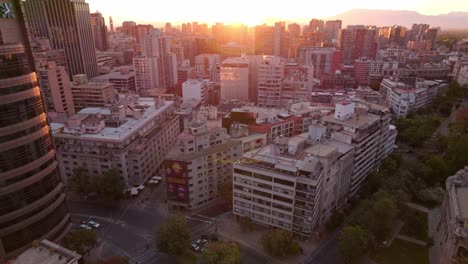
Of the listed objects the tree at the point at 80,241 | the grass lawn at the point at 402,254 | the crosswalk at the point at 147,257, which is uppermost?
the tree at the point at 80,241

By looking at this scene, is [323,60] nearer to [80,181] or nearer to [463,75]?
[463,75]

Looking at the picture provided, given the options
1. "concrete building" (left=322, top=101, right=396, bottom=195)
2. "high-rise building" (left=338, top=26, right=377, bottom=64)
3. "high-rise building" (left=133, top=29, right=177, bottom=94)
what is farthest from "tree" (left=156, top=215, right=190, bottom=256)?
"high-rise building" (left=338, top=26, right=377, bottom=64)

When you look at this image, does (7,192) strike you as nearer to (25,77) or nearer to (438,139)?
(25,77)

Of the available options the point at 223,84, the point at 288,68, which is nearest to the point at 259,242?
the point at 223,84

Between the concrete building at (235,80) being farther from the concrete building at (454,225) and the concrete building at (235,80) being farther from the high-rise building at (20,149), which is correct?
the high-rise building at (20,149)

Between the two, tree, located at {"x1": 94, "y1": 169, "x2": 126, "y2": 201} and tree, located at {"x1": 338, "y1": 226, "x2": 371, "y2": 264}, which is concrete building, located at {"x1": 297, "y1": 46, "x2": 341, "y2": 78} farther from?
tree, located at {"x1": 338, "y1": 226, "x2": 371, "y2": 264}

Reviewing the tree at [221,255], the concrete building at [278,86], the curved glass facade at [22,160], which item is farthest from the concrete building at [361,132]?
the curved glass facade at [22,160]
